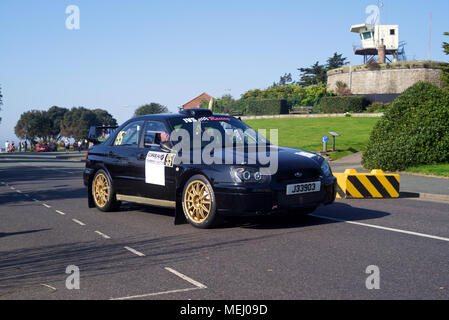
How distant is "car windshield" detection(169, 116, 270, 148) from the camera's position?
25.9 ft

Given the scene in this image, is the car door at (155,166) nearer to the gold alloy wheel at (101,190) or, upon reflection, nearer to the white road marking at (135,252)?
the gold alloy wheel at (101,190)

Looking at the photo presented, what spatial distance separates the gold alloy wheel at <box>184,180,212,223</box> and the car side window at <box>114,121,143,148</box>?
5.98ft

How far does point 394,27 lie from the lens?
7544 centimetres

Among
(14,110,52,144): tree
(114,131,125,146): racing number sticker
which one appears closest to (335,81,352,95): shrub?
(114,131,125,146): racing number sticker

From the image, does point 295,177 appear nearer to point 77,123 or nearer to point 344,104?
point 344,104

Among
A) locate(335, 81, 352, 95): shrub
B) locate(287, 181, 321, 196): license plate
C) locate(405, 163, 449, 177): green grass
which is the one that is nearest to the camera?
locate(287, 181, 321, 196): license plate

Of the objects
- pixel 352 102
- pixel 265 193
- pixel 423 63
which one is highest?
pixel 423 63

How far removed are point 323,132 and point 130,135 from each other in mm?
31008

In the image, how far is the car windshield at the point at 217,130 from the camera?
7906 millimetres

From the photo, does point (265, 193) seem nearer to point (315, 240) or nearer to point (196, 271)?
point (315, 240)

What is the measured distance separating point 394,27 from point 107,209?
75.5 meters

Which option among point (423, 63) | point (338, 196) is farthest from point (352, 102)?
point (338, 196)

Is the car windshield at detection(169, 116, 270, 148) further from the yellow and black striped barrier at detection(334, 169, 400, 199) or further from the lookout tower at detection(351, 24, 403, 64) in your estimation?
the lookout tower at detection(351, 24, 403, 64)
